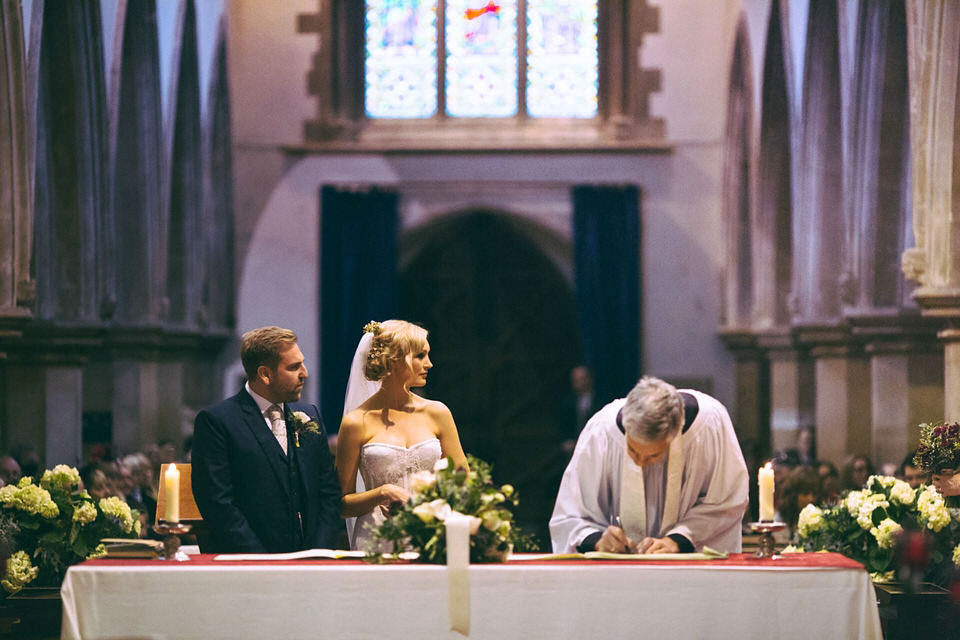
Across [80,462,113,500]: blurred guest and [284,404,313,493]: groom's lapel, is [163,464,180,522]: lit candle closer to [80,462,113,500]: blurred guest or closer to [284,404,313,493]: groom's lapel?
[284,404,313,493]: groom's lapel

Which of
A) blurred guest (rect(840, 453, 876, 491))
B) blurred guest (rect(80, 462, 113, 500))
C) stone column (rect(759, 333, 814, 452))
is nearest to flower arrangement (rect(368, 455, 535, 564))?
blurred guest (rect(80, 462, 113, 500))

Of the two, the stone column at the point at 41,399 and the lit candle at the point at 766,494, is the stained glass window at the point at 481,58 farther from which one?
the lit candle at the point at 766,494

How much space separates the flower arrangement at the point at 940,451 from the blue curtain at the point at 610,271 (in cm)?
786

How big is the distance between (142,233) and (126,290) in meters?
0.46

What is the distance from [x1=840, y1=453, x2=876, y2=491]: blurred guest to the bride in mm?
4311

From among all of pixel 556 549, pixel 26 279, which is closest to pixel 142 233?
pixel 26 279

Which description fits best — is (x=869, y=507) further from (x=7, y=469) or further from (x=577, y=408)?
(x=577, y=408)

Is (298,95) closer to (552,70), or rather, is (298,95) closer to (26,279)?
(552,70)

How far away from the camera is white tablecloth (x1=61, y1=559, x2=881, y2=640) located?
3.30 metres

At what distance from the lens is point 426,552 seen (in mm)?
3396

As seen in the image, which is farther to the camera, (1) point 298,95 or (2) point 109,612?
(1) point 298,95

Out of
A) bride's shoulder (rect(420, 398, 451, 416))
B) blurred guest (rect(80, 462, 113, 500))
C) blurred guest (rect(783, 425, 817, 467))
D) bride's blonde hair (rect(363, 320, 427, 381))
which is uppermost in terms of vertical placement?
bride's blonde hair (rect(363, 320, 427, 381))

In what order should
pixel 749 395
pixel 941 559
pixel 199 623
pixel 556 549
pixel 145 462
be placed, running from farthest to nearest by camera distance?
pixel 749 395
pixel 145 462
pixel 941 559
pixel 556 549
pixel 199 623

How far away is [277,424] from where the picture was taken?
4.07 metres
